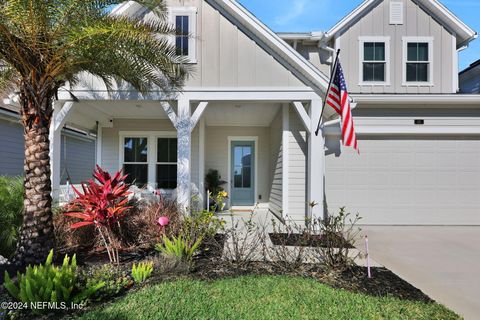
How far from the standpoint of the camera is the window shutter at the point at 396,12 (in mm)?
9750

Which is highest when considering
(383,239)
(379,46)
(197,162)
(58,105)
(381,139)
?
(379,46)

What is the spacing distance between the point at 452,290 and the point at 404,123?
582cm

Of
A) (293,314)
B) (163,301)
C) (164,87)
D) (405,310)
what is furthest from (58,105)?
(405,310)

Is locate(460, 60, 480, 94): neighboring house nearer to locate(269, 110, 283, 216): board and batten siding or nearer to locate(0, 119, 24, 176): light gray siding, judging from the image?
locate(269, 110, 283, 216): board and batten siding

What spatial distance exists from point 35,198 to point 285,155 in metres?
5.68

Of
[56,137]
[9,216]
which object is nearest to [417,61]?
[56,137]

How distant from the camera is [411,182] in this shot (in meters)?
8.56

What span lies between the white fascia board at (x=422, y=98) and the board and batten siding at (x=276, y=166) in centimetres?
235

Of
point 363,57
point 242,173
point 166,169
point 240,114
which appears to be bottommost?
point 242,173

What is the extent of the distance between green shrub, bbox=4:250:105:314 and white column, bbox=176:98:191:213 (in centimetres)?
373

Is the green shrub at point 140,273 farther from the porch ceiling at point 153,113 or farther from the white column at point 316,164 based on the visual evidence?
the porch ceiling at point 153,113

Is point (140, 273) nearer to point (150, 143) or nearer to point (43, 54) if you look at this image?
point (43, 54)

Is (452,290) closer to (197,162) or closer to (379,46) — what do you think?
(197,162)

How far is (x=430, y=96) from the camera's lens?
836 cm
